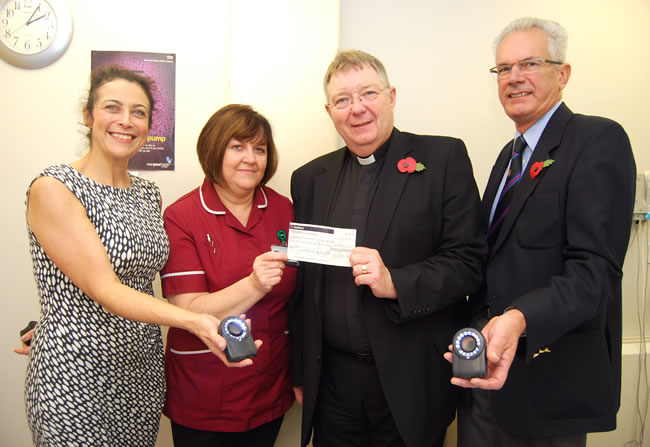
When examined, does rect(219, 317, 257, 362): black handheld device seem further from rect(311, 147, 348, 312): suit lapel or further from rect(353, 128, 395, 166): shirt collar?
rect(353, 128, 395, 166): shirt collar

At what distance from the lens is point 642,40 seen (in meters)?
2.76

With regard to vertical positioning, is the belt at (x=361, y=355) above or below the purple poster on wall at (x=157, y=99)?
below

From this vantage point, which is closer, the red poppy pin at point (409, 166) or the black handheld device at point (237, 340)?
the black handheld device at point (237, 340)

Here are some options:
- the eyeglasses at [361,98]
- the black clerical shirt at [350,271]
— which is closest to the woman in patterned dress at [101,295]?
the black clerical shirt at [350,271]

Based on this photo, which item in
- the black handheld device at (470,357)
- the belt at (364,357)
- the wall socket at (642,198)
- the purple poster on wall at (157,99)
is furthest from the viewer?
the wall socket at (642,198)

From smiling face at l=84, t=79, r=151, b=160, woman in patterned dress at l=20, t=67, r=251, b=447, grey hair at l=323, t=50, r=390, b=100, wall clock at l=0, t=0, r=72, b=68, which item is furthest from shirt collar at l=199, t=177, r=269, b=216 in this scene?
wall clock at l=0, t=0, r=72, b=68

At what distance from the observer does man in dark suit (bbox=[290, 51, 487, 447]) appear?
1.53m

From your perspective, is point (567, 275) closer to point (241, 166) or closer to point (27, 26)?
point (241, 166)

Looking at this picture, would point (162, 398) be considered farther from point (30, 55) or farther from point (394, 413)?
point (30, 55)

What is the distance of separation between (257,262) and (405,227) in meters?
0.59

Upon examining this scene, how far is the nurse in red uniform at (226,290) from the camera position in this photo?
173 centimetres

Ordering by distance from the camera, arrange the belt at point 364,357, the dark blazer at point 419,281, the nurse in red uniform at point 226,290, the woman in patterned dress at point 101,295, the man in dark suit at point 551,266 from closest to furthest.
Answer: the man in dark suit at point 551,266
the woman in patterned dress at point 101,295
the dark blazer at point 419,281
the belt at point 364,357
the nurse in red uniform at point 226,290

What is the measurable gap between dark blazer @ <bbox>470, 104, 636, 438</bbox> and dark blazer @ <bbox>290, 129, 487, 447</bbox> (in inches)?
6.0

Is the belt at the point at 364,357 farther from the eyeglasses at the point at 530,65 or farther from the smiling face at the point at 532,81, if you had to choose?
the eyeglasses at the point at 530,65
